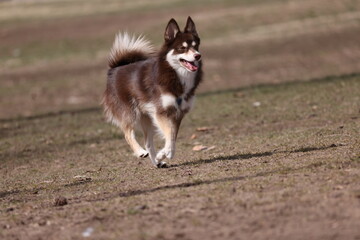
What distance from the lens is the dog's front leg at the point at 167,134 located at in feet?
26.8

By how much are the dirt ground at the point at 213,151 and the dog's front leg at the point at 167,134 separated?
0.23 m

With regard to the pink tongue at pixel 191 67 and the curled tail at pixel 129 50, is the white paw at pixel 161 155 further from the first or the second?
the curled tail at pixel 129 50

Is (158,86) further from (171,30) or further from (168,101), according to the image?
(171,30)

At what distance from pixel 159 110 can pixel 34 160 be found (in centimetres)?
271

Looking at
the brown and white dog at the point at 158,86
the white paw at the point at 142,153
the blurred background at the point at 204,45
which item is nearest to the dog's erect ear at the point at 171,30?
the brown and white dog at the point at 158,86

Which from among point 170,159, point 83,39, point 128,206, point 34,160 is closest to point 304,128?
point 170,159

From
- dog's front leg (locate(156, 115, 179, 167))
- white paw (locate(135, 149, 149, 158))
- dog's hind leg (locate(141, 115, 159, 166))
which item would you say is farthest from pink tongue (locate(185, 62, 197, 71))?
white paw (locate(135, 149, 149, 158))

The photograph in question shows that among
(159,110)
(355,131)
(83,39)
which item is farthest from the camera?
(83,39)

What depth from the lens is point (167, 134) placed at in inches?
324

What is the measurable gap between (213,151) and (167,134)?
1.13 m

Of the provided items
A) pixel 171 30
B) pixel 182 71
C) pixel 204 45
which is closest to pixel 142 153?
pixel 182 71

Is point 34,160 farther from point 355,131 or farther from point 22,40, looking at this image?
point 22,40

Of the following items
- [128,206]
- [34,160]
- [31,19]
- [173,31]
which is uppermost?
[173,31]

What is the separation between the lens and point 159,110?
8273 mm
